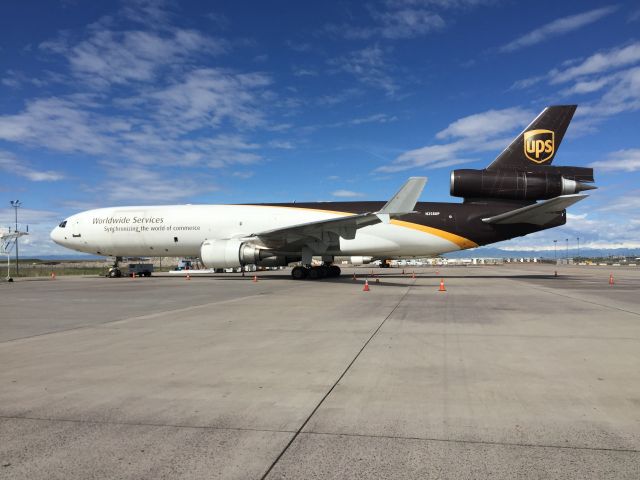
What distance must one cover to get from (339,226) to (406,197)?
3518 millimetres

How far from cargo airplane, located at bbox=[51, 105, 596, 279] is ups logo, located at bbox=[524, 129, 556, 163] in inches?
1.9

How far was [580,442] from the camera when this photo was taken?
121 inches

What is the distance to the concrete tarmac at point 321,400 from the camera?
2.81 metres

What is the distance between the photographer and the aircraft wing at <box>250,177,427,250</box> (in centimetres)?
1792

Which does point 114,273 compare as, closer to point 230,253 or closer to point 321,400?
point 230,253

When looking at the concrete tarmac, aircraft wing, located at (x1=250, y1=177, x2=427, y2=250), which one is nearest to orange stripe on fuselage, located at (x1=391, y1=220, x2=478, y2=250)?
aircraft wing, located at (x1=250, y1=177, x2=427, y2=250)

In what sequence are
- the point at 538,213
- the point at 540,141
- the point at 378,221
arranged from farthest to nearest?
the point at 540,141 → the point at 538,213 → the point at 378,221

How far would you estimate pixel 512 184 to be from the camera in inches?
835

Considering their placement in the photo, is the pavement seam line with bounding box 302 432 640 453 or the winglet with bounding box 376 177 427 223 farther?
the winglet with bounding box 376 177 427 223

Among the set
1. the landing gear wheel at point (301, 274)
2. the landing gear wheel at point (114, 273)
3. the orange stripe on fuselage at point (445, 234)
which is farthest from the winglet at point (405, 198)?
the landing gear wheel at point (114, 273)

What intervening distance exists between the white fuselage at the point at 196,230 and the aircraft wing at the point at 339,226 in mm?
1573

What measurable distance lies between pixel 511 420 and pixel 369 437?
48.5 inches

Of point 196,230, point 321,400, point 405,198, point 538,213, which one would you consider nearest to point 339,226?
point 405,198

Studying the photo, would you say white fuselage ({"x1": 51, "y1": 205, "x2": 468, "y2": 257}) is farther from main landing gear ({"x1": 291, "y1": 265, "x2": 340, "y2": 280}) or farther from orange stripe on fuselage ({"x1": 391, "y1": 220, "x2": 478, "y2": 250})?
main landing gear ({"x1": 291, "y1": 265, "x2": 340, "y2": 280})
